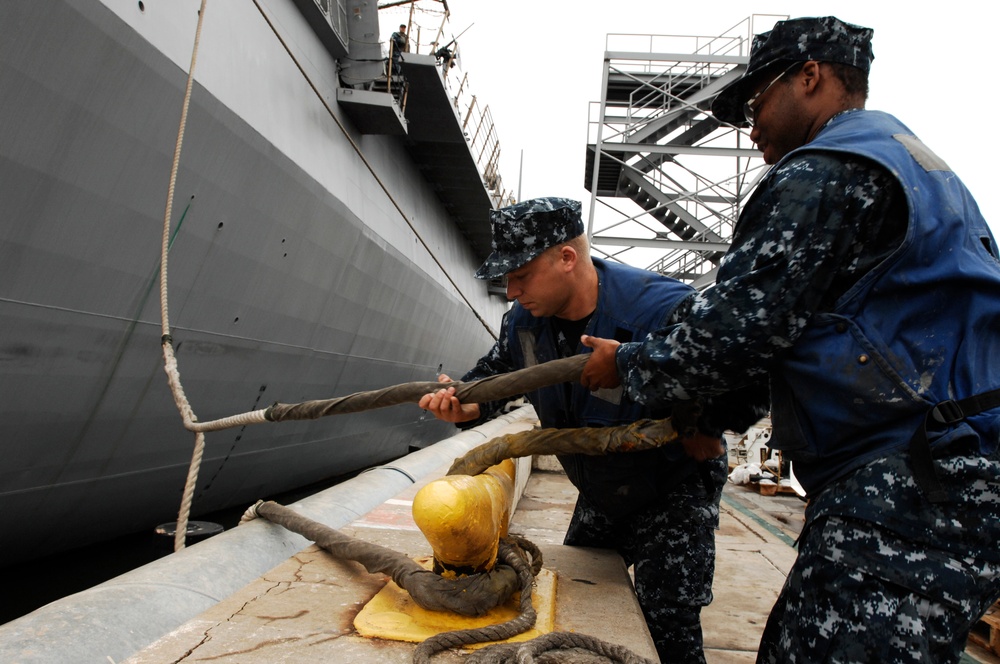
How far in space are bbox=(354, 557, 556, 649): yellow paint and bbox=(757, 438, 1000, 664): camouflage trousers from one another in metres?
0.74

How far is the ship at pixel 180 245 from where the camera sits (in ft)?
10.1

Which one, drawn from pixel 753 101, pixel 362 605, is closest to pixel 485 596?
pixel 362 605

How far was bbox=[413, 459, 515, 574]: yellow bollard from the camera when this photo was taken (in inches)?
61.5

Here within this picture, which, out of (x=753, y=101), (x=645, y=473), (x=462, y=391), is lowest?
(x=645, y=473)

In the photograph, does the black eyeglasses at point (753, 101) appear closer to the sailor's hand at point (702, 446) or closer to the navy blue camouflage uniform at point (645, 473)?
the navy blue camouflage uniform at point (645, 473)

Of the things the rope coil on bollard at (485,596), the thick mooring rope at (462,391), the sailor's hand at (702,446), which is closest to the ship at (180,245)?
the thick mooring rope at (462,391)

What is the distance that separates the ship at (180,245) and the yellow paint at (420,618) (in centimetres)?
190

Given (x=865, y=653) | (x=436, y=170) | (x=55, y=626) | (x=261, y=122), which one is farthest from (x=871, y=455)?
(x=436, y=170)

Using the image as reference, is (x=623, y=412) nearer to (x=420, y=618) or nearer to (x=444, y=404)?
(x=444, y=404)

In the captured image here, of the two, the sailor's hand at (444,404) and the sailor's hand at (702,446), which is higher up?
the sailor's hand at (702,446)

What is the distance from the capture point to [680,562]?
6.32ft

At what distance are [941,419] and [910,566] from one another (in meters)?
0.27

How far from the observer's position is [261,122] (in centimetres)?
457

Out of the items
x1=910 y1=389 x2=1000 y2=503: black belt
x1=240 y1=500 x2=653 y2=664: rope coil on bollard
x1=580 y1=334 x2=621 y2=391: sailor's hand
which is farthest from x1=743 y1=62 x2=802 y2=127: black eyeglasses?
x1=240 y1=500 x2=653 y2=664: rope coil on bollard
